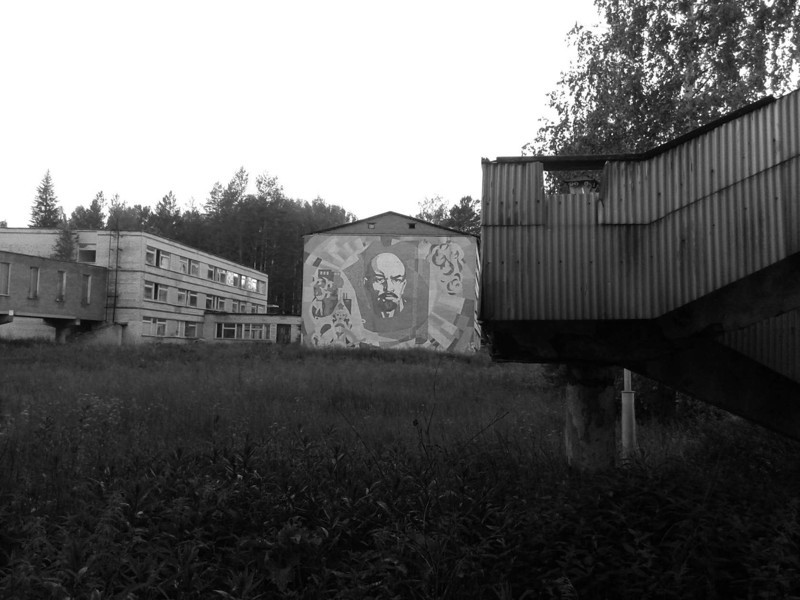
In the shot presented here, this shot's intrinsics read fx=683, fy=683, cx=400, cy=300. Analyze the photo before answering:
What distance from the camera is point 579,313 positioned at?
6.00 metres

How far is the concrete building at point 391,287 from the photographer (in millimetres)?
42500

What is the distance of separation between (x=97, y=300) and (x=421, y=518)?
163 ft

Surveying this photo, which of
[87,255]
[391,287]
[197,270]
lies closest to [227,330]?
[197,270]

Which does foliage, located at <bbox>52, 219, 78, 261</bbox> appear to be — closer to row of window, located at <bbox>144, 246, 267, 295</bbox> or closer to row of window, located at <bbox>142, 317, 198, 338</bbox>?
row of window, located at <bbox>144, 246, 267, 295</bbox>

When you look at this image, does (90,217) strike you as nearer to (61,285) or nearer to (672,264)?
(61,285)

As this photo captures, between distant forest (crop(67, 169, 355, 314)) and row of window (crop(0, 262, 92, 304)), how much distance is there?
3469cm

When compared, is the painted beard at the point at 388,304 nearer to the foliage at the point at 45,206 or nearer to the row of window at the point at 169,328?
the row of window at the point at 169,328

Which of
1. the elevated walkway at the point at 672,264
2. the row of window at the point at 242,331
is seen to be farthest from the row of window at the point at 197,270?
the elevated walkway at the point at 672,264

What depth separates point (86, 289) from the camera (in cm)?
4838

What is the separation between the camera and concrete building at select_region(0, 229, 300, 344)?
50750mm

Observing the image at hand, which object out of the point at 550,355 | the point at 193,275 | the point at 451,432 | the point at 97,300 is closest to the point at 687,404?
the point at 451,432

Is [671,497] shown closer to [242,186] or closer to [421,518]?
[421,518]

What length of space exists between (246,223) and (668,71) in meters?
72.5

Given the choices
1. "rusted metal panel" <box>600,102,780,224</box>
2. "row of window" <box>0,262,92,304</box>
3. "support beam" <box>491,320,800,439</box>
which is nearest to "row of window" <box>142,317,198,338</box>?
"row of window" <box>0,262,92,304</box>
